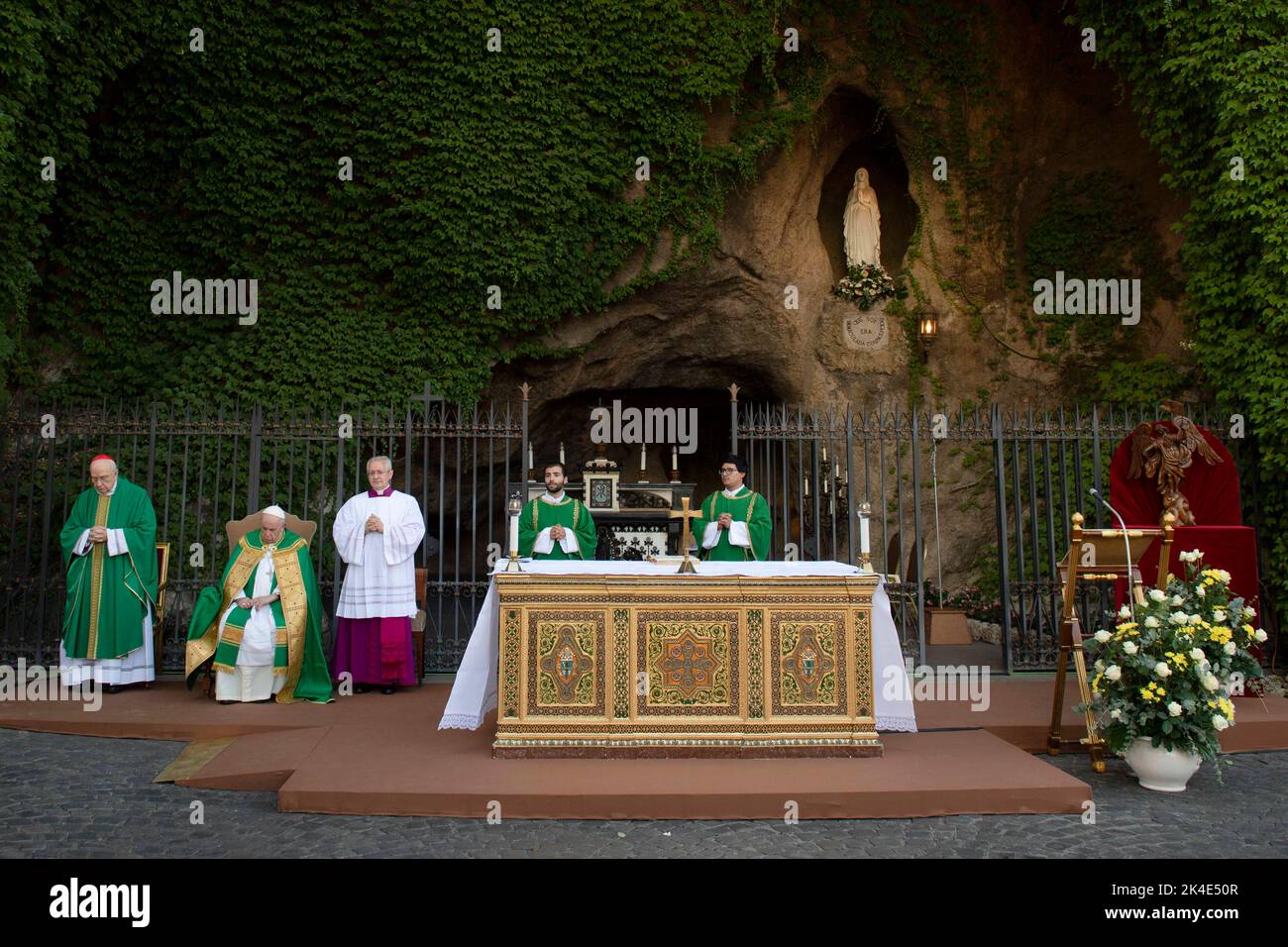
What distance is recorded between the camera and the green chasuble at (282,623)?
765cm

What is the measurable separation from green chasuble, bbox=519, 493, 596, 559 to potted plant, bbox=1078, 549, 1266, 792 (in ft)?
14.9

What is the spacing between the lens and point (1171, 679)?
5.72 m

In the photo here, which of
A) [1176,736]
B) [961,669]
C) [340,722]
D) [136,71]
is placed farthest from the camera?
[136,71]

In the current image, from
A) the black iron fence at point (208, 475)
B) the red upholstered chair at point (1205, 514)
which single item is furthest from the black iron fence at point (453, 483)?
the red upholstered chair at point (1205, 514)

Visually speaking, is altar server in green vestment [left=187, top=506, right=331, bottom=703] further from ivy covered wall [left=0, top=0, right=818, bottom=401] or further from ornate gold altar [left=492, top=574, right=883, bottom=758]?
ivy covered wall [left=0, top=0, right=818, bottom=401]

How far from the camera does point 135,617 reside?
810 centimetres

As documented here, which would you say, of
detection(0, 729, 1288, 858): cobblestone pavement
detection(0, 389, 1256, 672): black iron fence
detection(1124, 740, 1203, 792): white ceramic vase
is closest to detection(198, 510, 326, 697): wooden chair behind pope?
detection(0, 389, 1256, 672): black iron fence

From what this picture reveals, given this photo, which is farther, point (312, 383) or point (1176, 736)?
point (312, 383)

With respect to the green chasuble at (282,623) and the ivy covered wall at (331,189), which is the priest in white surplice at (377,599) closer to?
the green chasuble at (282,623)

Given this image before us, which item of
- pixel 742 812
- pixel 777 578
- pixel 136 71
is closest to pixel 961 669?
pixel 777 578

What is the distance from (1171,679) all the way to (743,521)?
3632mm

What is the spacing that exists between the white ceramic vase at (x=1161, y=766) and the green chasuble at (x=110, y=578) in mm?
8050

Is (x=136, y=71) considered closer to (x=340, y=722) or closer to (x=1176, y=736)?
(x=340, y=722)

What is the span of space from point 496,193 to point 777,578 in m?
8.01
